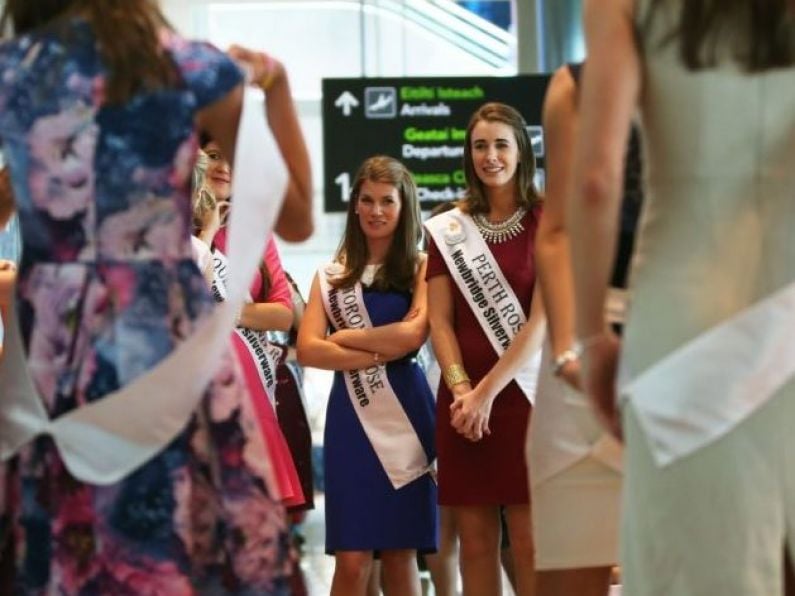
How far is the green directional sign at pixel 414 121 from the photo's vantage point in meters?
8.22

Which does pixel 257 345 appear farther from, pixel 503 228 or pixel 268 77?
pixel 268 77

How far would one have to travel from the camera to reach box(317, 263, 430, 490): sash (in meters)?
4.53

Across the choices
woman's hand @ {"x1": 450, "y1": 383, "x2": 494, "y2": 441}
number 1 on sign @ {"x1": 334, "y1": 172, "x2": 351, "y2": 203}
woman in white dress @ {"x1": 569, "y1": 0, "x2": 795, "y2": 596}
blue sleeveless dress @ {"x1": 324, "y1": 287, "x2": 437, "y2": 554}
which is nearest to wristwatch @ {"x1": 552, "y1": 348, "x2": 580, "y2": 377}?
woman in white dress @ {"x1": 569, "y1": 0, "x2": 795, "y2": 596}

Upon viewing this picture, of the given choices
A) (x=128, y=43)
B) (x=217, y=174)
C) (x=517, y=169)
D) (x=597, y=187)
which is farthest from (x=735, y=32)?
(x=217, y=174)

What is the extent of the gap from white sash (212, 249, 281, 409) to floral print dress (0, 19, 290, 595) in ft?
7.70

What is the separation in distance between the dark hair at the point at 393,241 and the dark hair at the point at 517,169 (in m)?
0.32

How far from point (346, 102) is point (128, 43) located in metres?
6.18

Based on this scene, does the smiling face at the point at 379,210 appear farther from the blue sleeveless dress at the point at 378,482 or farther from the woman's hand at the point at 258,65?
the woman's hand at the point at 258,65

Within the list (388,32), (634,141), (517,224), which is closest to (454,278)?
(517,224)

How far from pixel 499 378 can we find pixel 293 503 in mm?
815

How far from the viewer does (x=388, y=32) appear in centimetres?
1005

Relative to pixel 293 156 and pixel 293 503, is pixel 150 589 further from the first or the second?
pixel 293 503

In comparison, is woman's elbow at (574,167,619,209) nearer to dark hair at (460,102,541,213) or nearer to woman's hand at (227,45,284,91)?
woman's hand at (227,45,284,91)

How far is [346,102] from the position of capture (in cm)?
827
